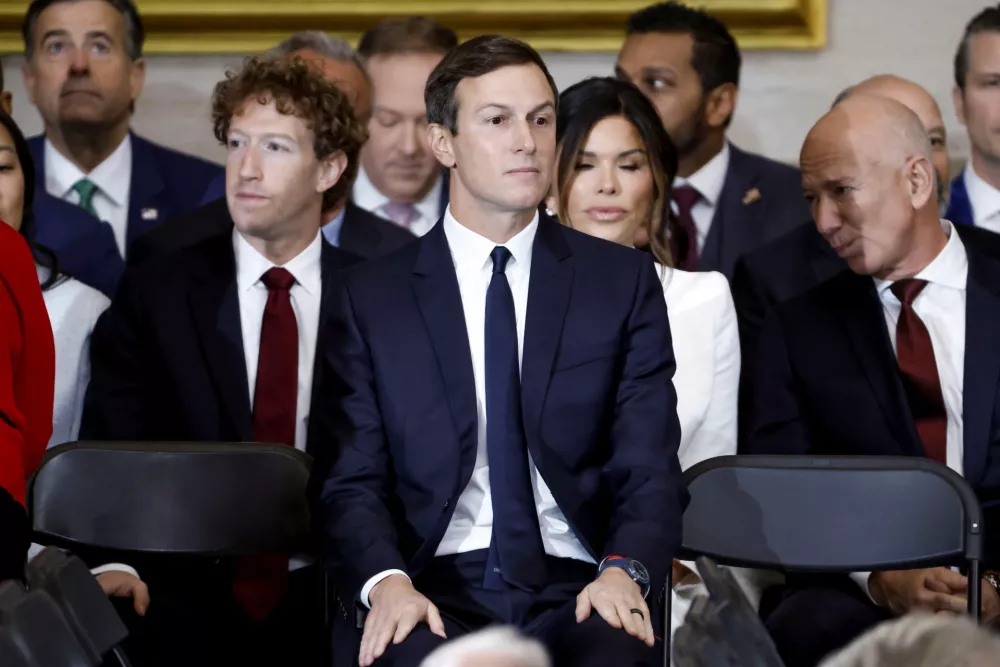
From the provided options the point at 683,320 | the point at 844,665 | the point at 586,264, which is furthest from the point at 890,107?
the point at 844,665

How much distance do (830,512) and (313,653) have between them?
106 cm

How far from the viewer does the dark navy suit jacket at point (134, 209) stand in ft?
12.3

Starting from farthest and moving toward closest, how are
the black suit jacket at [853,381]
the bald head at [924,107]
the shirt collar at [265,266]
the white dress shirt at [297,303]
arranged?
the bald head at [924,107], the shirt collar at [265,266], the white dress shirt at [297,303], the black suit jacket at [853,381]

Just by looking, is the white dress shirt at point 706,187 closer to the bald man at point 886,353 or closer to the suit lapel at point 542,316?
the bald man at point 886,353

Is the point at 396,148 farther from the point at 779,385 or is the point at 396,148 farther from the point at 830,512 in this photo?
the point at 830,512

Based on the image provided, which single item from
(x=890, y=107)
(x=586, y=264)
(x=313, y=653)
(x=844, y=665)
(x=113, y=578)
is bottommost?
(x=313, y=653)

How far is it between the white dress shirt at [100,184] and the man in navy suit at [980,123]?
2.28 metres

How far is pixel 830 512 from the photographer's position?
267 cm

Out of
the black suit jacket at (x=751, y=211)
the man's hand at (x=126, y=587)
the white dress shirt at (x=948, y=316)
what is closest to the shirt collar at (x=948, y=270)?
the white dress shirt at (x=948, y=316)

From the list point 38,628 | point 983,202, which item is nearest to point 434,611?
point 38,628

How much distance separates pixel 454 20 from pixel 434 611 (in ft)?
8.77

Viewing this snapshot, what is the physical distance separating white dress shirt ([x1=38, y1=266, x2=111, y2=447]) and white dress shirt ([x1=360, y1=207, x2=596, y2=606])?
3.27 feet

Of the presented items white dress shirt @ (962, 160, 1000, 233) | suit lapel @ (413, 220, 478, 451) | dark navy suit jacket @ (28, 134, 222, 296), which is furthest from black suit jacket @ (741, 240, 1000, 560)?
dark navy suit jacket @ (28, 134, 222, 296)

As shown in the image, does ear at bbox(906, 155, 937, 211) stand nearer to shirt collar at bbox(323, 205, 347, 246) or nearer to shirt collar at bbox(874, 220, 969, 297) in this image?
shirt collar at bbox(874, 220, 969, 297)
